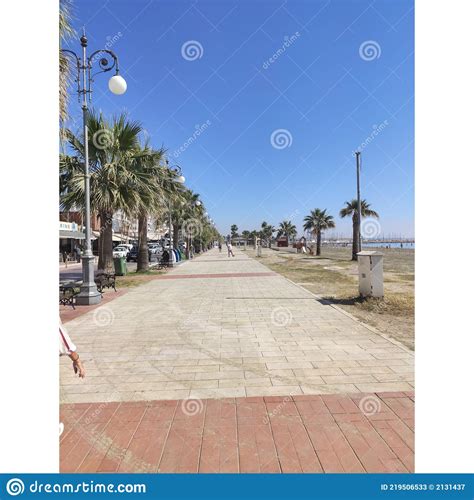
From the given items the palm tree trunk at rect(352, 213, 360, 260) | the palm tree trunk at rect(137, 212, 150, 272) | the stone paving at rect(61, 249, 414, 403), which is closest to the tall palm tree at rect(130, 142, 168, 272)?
the palm tree trunk at rect(137, 212, 150, 272)

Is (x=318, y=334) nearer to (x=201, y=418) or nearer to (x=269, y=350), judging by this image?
(x=269, y=350)

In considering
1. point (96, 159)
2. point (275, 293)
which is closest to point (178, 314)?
point (275, 293)

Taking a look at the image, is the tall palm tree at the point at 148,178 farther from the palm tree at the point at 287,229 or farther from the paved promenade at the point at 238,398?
the palm tree at the point at 287,229

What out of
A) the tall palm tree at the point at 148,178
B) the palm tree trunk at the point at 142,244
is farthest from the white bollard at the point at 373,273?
the palm tree trunk at the point at 142,244

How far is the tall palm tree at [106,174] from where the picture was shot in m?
12.2

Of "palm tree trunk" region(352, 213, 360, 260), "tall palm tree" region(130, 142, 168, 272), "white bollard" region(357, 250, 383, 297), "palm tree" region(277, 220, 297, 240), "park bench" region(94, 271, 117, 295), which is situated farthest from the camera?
"palm tree" region(277, 220, 297, 240)

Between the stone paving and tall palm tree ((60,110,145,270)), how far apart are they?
219 inches

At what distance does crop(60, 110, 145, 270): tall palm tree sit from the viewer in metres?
12.2

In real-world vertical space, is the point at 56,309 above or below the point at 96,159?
below

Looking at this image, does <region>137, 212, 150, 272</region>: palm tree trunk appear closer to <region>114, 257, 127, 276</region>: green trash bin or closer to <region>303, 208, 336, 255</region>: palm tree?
<region>114, 257, 127, 276</region>: green trash bin

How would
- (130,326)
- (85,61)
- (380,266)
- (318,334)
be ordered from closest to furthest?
(318,334) → (130,326) → (380,266) → (85,61)

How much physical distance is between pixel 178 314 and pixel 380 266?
17.0ft

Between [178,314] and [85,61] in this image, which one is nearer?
[178,314]
